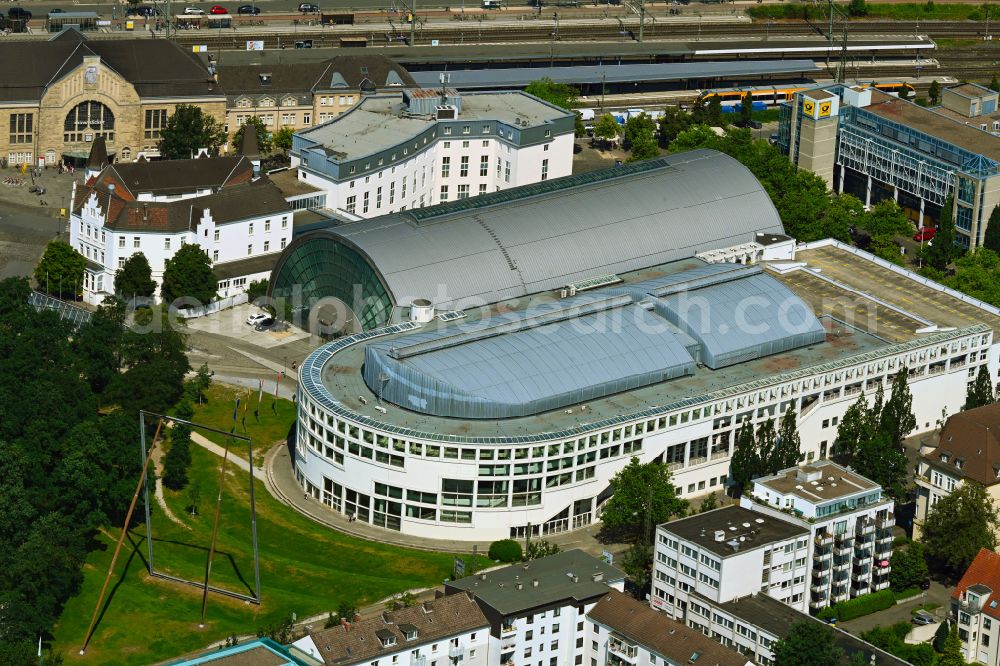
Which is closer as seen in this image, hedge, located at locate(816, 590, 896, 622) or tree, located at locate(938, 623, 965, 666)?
tree, located at locate(938, 623, 965, 666)

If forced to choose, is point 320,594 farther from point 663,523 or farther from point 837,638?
point 837,638

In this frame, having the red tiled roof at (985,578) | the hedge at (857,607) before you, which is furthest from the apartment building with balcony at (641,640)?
the red tiled roof at (985,578)

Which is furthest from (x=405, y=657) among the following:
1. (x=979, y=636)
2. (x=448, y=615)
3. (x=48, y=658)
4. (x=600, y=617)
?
(x=979, y=636)

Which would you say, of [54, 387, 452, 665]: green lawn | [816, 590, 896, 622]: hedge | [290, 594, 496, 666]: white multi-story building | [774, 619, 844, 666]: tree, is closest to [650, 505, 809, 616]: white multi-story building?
[816, 590, 896, 622]: hedge

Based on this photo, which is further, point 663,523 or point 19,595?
point 663,523

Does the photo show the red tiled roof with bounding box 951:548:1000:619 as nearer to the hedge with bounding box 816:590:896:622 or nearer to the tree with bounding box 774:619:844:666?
the hedge with bounding box 816:590:896:622

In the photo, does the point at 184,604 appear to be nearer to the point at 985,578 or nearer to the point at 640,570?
the point at 640,570
